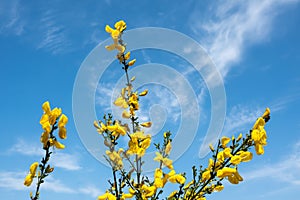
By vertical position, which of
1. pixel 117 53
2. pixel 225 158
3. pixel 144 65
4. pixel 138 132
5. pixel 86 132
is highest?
pixel 144 65

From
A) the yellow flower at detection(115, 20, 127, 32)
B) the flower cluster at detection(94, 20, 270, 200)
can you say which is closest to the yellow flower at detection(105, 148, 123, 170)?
the flower cluster at detection(94, 20, 270, 200)

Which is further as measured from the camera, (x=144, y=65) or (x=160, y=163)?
(x=144, y=65)

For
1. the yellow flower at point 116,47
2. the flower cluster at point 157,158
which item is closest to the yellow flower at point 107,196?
the flower cluster at point 157,158

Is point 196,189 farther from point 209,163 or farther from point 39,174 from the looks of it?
point 39,174

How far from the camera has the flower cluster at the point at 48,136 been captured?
200cm

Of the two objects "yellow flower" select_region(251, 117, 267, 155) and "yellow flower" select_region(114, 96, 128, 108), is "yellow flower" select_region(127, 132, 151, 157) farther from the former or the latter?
"yellow flower" select_region(251, 117, 267, 155)

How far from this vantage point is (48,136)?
2014 mm

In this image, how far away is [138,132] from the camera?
2.90 m

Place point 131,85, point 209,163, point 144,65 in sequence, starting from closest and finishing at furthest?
point 209,163
point 131,85
point 144,65

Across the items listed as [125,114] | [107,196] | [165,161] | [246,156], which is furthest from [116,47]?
[246,156]

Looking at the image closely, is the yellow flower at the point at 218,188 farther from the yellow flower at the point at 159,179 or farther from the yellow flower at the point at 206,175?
the yellow flower at the point at 159,179

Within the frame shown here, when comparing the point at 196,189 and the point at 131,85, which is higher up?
the point at 131,85

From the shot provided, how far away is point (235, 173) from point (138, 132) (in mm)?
950

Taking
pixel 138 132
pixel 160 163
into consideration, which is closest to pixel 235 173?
pixel 160 163
